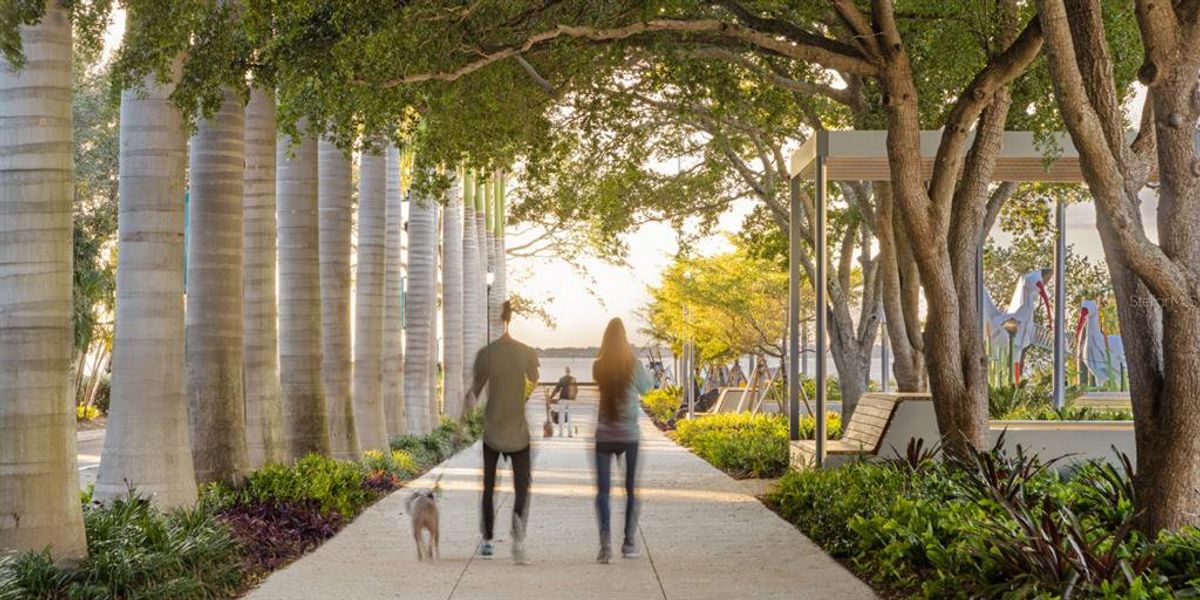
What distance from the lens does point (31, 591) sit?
371 inches

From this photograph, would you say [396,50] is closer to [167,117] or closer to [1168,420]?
[167,117]

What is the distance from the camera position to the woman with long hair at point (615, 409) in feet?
40.3

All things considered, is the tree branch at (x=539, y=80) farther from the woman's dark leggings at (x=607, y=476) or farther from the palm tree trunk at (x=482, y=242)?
the palm tree trunk at (x=482, y=242)

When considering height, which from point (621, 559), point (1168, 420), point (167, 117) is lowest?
point (621, 559)

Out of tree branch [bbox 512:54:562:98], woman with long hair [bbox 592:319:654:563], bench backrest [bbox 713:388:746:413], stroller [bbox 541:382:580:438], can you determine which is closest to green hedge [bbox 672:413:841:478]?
stroller [bbox 541:382:580:438]

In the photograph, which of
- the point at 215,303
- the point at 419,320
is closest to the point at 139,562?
the point at 215,303


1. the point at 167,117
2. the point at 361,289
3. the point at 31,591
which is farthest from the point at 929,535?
the point at 361,289

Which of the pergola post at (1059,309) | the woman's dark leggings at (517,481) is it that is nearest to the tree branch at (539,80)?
the woman's dark leggings at (517,481)

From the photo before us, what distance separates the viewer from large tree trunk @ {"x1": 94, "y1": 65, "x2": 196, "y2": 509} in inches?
491

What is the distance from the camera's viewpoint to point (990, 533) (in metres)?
9.62

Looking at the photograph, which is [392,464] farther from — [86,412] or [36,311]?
[86,412]

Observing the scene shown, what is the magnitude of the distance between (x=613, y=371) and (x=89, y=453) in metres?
23.3

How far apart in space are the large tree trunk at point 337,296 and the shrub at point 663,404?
27355mm

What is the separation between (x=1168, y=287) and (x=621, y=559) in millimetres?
4881
